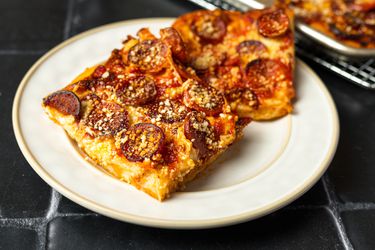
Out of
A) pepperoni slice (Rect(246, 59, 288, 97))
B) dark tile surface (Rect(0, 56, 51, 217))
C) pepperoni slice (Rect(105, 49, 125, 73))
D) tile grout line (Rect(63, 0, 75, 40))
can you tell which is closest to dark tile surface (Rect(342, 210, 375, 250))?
pepperoni slice (Rect(246, 59, 288, 97))

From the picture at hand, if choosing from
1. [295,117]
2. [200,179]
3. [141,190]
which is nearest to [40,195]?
[141,190]

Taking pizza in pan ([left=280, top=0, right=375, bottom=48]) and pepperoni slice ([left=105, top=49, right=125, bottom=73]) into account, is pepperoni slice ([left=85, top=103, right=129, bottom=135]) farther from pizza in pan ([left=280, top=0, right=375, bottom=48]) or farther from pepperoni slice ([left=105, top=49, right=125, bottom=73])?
pizza in pan ([left=280, top=0, right=375, bottom=48])

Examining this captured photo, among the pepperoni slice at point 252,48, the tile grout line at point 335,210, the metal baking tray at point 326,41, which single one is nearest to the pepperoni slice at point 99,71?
the pepperoni slice at point 252,48

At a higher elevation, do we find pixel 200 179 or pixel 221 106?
pixel 221 106

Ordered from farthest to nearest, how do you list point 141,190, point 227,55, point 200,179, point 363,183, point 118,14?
point 118,14, point 227,55, point 363,183, point 200,179, point 141,190

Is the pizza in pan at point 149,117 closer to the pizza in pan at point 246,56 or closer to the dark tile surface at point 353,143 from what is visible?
the pizza in pan at point 246,56

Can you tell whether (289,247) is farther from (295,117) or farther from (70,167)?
(70,167)

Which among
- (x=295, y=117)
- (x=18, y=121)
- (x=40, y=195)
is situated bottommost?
(x=40, y=195)

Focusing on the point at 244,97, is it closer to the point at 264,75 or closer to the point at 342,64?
the point at 264,75
